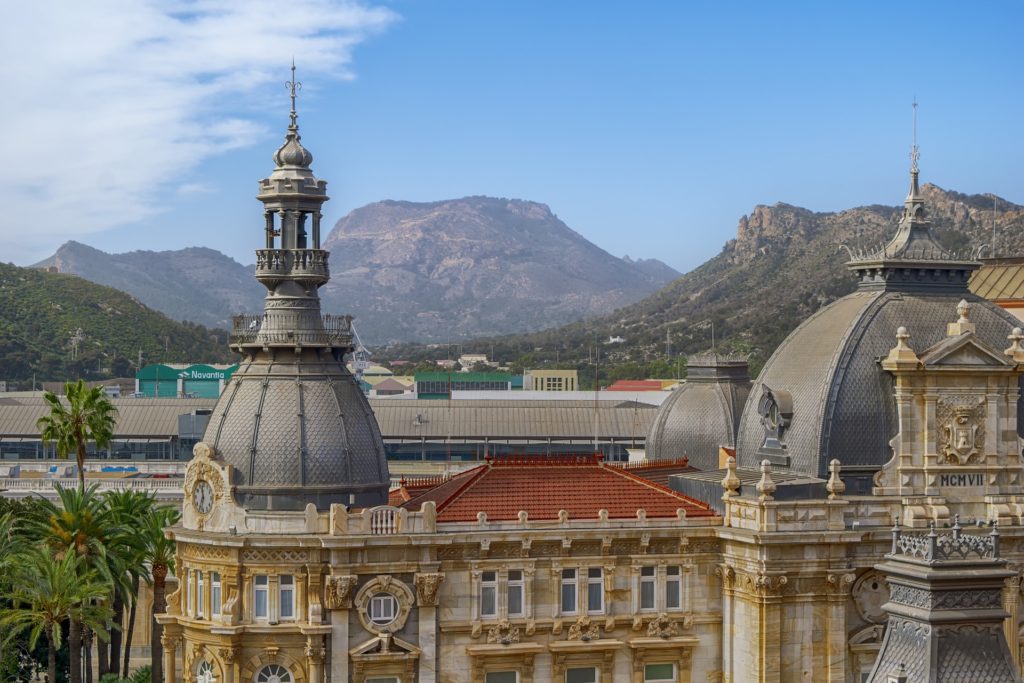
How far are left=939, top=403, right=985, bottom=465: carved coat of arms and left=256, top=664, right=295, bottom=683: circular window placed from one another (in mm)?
23388

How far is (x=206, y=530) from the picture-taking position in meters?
54.2

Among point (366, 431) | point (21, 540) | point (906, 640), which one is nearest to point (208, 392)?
point (21, 540)

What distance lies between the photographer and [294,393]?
5578cm

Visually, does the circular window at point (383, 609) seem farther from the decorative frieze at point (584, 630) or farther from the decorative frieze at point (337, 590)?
the decorative frieze at point (584, 630)

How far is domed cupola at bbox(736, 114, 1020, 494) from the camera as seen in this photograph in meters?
57.9

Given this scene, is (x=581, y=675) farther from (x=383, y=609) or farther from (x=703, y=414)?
(x=703, y=414)

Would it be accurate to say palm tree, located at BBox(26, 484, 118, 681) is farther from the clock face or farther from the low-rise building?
the low-rise building

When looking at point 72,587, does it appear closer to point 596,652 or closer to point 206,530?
point 206,530

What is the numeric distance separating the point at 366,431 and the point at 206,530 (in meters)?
6.21

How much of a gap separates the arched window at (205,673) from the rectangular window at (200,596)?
155 centimetres

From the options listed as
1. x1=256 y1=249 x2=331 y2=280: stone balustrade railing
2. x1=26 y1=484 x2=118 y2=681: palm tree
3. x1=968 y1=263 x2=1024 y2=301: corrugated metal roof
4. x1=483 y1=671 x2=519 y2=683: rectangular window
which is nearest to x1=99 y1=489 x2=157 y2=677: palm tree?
x1=26 y1=484 x2=118 y2=681: palm tree

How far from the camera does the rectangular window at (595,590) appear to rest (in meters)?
56.0

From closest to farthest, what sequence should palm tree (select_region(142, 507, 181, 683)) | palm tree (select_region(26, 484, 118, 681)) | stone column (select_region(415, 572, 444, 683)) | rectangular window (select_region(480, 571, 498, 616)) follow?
stone column (select_region(415, 572, 444, 683)) → rectangular window (select_region(480, 571, 498, 616)) → palm tree (select_region(26, 484, 118, 681)) → palm tree (select_region(142, 507, 181, 683))

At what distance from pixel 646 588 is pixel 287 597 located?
479 inches
